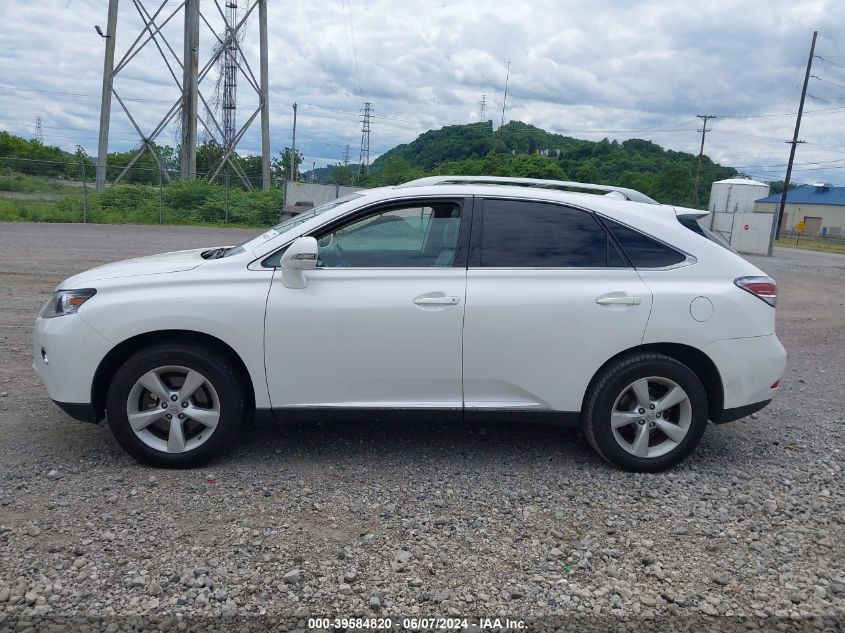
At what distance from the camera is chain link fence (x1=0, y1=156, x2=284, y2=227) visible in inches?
1070

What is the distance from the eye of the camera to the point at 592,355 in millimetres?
4387

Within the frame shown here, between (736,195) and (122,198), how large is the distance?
41.4m

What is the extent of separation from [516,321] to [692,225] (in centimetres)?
141

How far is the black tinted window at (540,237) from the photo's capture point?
450 centimetres

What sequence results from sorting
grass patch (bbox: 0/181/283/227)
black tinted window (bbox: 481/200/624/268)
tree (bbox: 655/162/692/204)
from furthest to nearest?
tree (bbox: 655/162/692/204)
grass patch (bbox: 0/181/283/227)
black tinted window (bbox: 481/200/624/268)

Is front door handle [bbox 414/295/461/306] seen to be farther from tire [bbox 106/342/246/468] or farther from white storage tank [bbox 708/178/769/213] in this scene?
white storage tank [bbox 708/178/769/213]

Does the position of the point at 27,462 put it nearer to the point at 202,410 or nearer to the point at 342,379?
the point at 202,410

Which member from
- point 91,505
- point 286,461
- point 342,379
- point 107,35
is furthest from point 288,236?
point 107,35

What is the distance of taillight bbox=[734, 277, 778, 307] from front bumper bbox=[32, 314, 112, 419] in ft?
12.7

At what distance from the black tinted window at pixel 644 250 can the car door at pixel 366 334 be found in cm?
103

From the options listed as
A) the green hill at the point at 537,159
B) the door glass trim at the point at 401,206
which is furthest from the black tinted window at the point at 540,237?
the green hill at the point at 537,159

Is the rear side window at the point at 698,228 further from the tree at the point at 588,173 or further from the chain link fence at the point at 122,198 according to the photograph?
the tree at the point at 588,173

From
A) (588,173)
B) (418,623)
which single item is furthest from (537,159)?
(418,623)

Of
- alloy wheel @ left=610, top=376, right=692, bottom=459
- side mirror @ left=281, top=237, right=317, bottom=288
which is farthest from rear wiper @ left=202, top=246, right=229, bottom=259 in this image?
alloy wheel @ left=610, top=376, right=692, bottom=459
